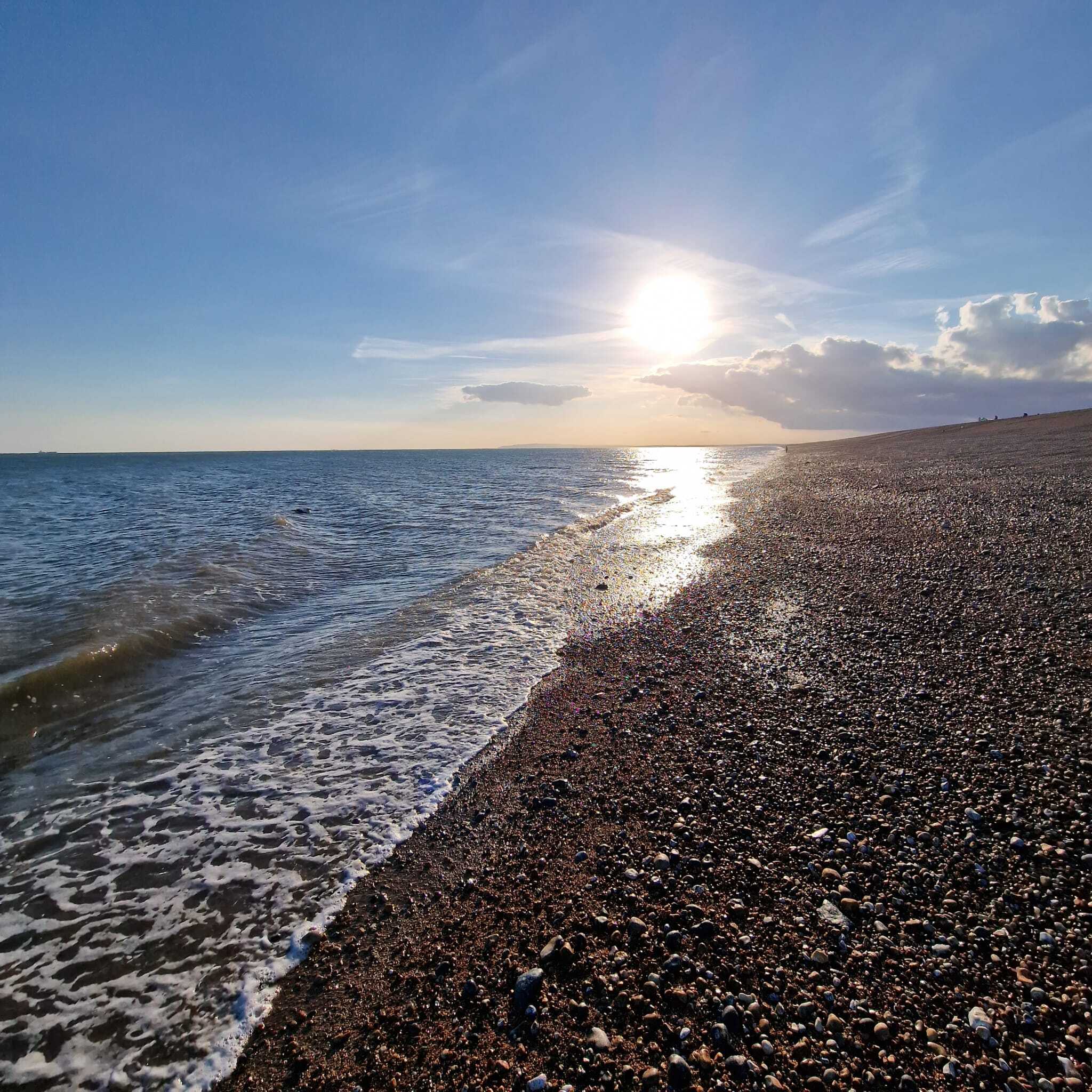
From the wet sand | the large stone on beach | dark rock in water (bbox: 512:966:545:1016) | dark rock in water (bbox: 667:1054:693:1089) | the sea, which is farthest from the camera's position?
the sea

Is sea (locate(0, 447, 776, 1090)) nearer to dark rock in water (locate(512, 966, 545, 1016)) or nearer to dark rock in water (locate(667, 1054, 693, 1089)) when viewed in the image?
dark rock in water (locate(512, 966, 545, 1016))

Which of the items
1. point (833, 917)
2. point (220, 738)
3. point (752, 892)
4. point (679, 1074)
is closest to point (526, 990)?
point (679, 1074)

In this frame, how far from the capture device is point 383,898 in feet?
15.9

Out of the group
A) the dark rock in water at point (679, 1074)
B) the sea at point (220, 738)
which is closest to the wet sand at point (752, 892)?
the dark rock in water at point (679, 1074)

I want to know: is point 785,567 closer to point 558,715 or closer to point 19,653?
point 558,715

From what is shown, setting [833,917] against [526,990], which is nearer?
[526,990]

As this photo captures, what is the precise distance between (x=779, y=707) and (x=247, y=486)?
63.3m

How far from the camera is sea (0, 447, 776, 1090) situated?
421 cm

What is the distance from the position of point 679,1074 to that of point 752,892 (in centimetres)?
159

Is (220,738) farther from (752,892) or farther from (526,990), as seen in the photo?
(752,892)

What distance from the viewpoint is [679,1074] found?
3.10m

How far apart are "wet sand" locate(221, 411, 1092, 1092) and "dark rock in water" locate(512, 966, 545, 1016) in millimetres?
15

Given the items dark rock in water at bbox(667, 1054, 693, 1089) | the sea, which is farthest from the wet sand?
the sea

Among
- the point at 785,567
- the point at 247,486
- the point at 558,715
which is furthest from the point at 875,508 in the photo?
the point at 247,486
